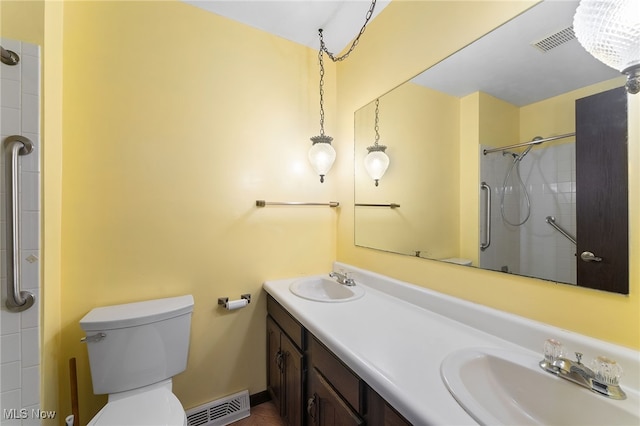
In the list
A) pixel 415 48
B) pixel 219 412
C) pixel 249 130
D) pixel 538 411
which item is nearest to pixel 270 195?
pixel 249 130

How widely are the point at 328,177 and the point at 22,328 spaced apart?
1759 millimetres

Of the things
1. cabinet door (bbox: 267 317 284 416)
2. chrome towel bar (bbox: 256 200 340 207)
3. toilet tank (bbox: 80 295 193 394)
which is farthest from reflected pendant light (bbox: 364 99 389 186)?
toilet tank (bbox: 80 295 193 394)

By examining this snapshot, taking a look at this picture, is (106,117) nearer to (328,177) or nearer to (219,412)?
(328,177)

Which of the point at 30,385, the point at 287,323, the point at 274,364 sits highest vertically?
the point at 287,323

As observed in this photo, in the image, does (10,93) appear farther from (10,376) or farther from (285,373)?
(285,373)

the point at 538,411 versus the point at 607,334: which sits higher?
the point at 607,334

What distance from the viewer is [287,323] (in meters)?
1.33

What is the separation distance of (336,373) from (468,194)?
3.02 feet

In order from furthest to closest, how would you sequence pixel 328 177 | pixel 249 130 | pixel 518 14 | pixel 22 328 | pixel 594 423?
pixel 328 177
pixel 249 130
pixel 22 328
pixel 518 14
pixel 594 423

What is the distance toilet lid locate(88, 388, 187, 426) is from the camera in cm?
96

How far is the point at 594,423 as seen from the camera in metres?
0.59

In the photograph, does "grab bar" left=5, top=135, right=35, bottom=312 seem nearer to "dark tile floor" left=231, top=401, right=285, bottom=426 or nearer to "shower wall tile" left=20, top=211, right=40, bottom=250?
"shower wall tile" left=20, top=211, right=40, bottom=250

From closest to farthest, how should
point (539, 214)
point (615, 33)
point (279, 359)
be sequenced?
point (615, 33)
point (539, 214)
point (279, 359)

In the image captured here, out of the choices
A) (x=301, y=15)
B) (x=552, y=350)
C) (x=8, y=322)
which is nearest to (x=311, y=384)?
(x=552, y=350)
